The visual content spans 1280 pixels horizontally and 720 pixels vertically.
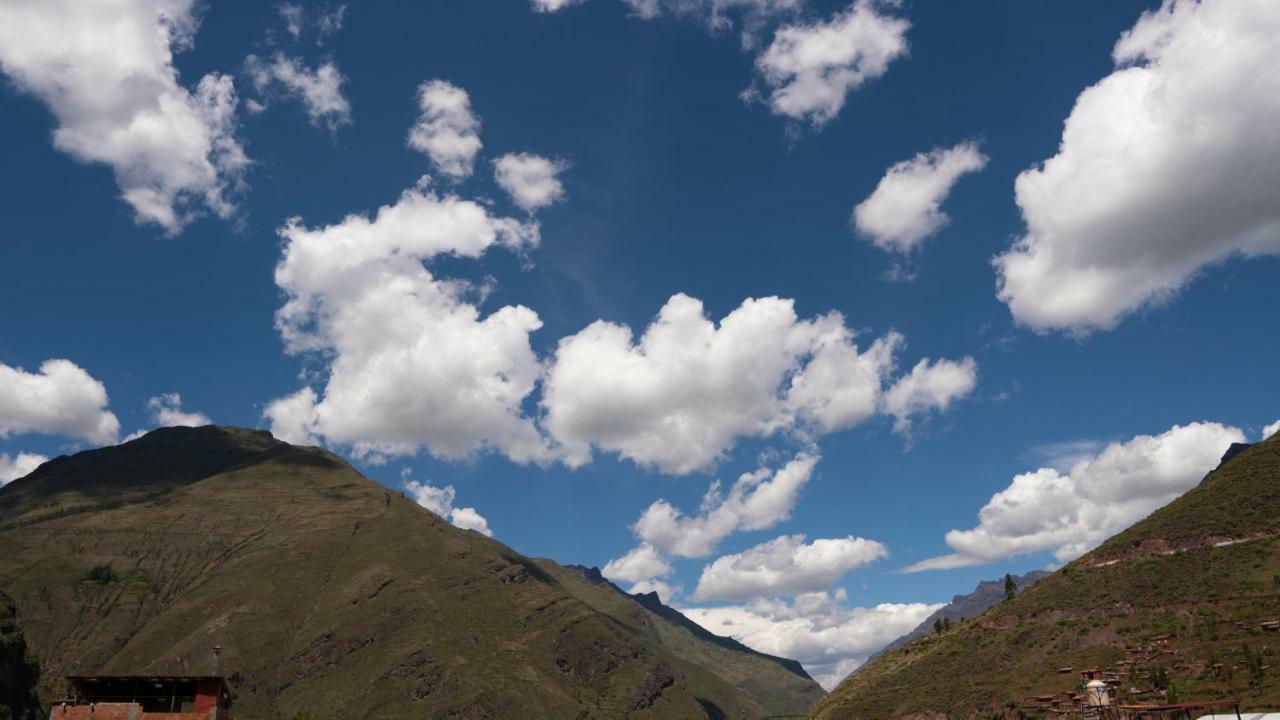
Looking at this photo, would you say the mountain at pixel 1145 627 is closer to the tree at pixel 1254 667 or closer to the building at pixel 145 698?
the tree at pixel 1254 667

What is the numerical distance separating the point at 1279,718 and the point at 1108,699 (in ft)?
51.3

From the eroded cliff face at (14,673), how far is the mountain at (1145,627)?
156288 mm

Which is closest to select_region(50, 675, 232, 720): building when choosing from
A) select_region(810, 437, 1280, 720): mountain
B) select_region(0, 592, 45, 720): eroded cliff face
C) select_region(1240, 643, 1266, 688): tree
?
select_region(810, 437, 1280, 720): mountain

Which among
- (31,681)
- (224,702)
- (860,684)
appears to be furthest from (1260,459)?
(31,681)

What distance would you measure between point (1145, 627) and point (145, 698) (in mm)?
116629

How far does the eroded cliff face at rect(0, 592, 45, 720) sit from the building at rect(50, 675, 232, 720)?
112m

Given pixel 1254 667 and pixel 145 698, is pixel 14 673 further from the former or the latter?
pixel 1254 667

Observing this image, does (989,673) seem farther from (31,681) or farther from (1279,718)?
(31,681)

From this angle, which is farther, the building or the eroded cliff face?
the eroded cliff face

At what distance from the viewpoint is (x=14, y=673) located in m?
162

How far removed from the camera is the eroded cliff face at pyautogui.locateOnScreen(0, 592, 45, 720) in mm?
Result: 157375

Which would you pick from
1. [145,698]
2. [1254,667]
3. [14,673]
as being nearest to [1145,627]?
[1254,667]

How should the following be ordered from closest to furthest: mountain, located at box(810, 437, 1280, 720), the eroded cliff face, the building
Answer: the building < mountain, located at box(810, 437, 1280, 720) < the eroded cliff face

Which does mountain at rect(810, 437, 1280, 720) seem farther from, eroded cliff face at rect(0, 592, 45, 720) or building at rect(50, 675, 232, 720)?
eroded cliff face at rect(0, 592, 45, 720)
